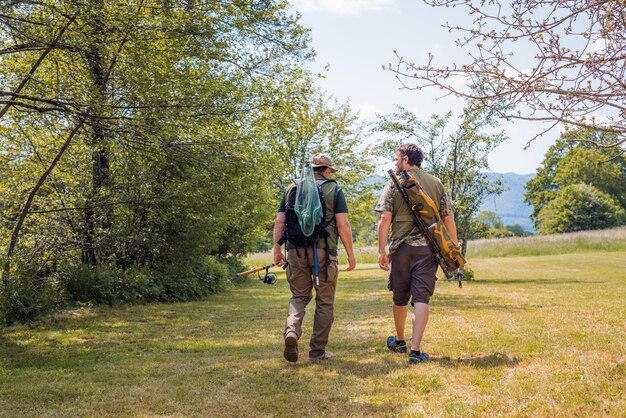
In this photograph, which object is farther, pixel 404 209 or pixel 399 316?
pixel 399 316

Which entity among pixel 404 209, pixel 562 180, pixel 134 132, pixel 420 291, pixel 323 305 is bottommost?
pixel 323 305

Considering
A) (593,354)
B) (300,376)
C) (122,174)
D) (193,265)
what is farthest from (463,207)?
(300,376)

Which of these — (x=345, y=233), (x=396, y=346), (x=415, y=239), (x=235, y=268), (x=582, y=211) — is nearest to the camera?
(x=415, y=239)

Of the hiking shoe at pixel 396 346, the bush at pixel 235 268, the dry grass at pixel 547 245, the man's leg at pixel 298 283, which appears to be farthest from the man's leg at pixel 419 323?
the dry grass at pixel 547 245

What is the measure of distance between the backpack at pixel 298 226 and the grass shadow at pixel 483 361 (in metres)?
1.72

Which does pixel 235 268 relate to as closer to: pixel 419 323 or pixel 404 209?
pixel 404 209

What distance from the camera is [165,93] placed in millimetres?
10102

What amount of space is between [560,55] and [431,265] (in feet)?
7.72

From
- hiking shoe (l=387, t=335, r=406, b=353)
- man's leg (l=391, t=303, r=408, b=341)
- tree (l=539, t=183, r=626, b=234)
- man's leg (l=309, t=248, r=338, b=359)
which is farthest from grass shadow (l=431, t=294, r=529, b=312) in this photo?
tree (l=539, t=183, r=626, b=234)

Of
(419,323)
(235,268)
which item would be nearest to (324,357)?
(419,323)

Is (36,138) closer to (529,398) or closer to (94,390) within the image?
(94,390)

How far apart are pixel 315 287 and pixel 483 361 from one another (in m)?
1.82

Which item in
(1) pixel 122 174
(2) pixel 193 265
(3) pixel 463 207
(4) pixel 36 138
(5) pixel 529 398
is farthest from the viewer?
(3) pixel 463 207

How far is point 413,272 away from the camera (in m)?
5.79
